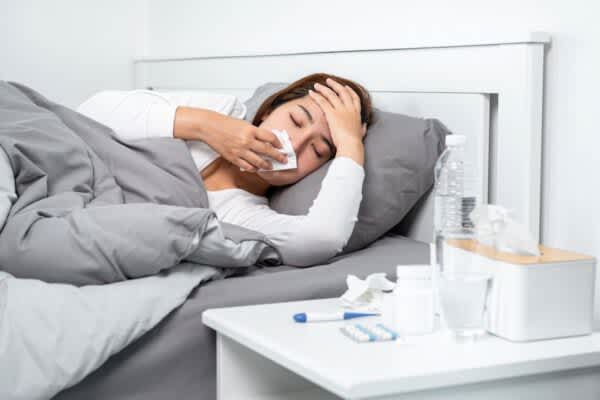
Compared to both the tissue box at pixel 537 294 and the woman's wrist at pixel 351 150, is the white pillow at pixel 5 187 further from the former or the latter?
the tissue box at pixel 537 294

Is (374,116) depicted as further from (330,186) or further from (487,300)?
(487,300)

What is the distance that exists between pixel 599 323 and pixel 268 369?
23.9 inches

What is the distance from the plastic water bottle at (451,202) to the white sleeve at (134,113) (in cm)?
60

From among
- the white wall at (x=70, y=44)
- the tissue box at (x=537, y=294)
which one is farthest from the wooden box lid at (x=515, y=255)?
the white wall at (x=70, y=44)

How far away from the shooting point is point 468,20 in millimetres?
1780

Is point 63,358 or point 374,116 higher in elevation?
point 374,116

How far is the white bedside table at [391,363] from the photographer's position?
1.03m

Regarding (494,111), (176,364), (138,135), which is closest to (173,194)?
(138,135)

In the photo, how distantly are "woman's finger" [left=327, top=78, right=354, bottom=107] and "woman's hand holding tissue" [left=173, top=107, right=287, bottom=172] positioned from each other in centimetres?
16

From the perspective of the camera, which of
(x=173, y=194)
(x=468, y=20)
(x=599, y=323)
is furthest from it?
(x=468, y=20)

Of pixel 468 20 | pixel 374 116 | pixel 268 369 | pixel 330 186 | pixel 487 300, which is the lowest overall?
pixel 268 369

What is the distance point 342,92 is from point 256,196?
29 cm

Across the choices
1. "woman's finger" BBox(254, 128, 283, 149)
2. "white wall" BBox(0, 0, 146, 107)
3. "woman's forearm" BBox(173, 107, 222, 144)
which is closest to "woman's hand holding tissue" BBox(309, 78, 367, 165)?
"woman's finger" BBox(254, 128, 283, 149)

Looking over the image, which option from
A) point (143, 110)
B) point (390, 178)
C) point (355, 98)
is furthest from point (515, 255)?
point (143, 110)
